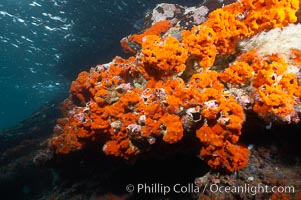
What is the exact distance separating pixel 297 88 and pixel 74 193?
606 cm

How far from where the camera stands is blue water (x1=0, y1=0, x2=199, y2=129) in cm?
1309

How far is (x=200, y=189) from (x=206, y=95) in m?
1.80

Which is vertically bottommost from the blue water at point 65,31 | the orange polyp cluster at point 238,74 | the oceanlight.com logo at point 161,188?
the oceanlight.com logo at point 161,188

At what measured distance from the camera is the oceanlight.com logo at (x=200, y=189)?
399 cm

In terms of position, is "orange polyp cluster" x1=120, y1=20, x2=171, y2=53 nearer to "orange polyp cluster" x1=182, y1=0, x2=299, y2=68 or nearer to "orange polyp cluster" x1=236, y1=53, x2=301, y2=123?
"orange polyp cluster" x1=182, y1=0, x2=299, y2=68

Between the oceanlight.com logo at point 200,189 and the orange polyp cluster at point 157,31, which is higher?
the orange polyp cluster at point 157,31

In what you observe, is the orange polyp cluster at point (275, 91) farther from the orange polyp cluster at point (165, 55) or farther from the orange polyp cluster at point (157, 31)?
the orange polyp cluster at point (157, 31)

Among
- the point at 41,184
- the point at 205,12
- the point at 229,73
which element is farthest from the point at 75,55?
the point at 229,73

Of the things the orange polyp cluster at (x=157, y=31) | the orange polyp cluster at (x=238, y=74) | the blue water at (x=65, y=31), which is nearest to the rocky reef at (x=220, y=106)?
the orange polyp cluster at (x=238, y=74)

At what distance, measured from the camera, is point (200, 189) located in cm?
466

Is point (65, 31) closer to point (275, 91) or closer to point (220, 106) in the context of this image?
point (220, 106)

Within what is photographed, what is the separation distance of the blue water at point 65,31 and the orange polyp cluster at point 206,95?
7.95 metres

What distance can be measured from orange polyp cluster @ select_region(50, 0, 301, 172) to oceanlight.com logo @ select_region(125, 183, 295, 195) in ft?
1.21

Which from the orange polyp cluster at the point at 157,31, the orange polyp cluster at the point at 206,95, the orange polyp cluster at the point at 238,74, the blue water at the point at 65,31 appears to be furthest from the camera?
the blue water at the point at 65,31
